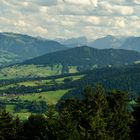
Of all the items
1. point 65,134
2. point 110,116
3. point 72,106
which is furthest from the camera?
point 72,106

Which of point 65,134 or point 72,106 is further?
point 72,106

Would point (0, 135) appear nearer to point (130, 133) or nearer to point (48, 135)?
point (48, 135)

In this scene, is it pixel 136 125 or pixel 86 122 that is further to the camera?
pixel 136 125

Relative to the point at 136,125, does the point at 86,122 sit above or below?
above

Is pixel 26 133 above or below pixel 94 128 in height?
below

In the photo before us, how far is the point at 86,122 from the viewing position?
302ft

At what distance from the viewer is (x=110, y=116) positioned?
90812 millimetres

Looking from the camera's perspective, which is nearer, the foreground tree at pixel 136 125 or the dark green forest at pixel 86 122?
the dark green forest at pixel 86 122

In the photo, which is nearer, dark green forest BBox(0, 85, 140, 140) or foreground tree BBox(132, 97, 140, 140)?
dark green forest BBox(0, 85, 140, 140)

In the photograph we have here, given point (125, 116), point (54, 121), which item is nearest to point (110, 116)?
point (125, 116)

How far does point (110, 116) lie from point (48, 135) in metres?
15.0

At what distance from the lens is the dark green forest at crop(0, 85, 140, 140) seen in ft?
241

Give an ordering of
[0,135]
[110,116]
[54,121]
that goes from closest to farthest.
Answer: [54,121]
[110,116]
[0,135]

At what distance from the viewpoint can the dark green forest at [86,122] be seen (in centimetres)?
7338
